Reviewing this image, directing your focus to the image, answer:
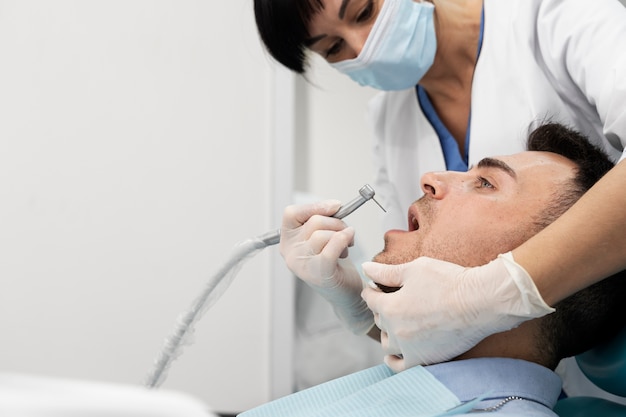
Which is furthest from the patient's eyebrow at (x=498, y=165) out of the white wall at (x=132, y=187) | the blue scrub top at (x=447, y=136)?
the white wall at (x=132, y=187)

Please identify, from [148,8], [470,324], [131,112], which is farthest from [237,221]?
[470,324]

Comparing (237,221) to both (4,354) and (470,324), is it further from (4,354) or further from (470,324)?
(470,324)

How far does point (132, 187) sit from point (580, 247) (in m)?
1.97

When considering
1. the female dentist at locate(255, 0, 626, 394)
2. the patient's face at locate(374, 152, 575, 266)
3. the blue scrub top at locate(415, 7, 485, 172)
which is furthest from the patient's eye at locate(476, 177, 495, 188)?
the blue scrub top at locate(415, 7, 485, 172)

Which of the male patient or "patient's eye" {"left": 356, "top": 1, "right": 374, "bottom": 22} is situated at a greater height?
"patient's eye" {"left": 356, "top": 1, "right": 374, "bottom": 22}

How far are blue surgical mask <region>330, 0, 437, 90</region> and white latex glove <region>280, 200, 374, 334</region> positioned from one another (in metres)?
0.40

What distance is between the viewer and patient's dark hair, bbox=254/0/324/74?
4.88ft

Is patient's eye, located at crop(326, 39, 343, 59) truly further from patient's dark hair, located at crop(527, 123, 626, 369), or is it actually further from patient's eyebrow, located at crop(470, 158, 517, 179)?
patient's dark hair, located at crop(527, 123, 626, 369)

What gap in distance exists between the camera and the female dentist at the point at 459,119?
1041mm

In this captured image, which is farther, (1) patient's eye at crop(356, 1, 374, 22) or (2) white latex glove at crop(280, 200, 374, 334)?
(1) patient's eye at crop(356, 1, 374, 22)

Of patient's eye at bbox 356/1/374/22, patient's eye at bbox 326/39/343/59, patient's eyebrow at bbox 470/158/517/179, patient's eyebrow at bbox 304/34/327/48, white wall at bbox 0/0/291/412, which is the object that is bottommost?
white wall at bbox 0/0/291/412

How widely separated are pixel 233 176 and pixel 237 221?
7.0 inches

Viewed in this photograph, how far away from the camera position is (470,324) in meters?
1.08

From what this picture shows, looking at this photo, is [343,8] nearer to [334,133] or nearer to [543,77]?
[543,77]
